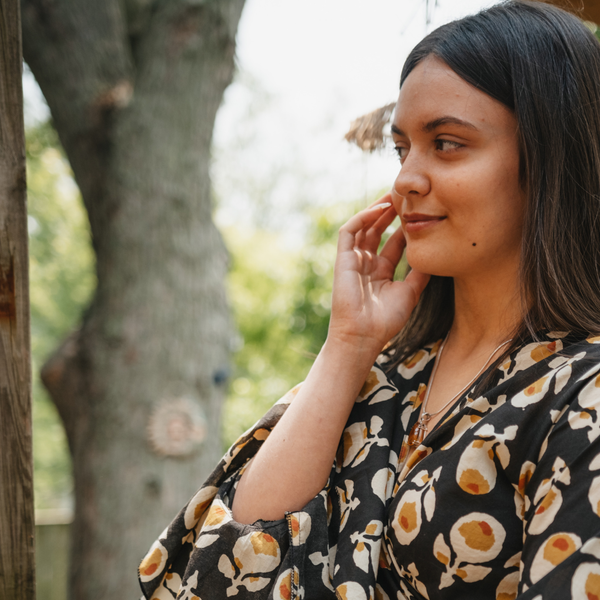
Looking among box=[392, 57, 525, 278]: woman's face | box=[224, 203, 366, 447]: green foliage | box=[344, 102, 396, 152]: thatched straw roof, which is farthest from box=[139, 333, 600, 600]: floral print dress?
box=[224, 203, 366, 447]: green foliage

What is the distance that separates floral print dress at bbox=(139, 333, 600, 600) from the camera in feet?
3.18

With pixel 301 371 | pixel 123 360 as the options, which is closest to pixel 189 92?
pixel 123 360

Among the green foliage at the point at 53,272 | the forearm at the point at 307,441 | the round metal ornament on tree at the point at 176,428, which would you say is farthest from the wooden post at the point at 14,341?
the green foliage at the point at 53,272

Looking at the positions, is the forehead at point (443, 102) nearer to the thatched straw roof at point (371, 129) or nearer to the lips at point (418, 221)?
the lips at point (418, 221)

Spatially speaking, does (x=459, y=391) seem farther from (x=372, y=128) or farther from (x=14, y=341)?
(x=14, y=341)

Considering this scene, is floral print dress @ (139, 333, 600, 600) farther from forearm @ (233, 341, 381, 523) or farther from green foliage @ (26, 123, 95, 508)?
green foliage @ (26, 123, 95, 508)

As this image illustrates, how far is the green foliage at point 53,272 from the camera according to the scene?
14.6 meters

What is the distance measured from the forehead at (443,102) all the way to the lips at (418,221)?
0.63 feet

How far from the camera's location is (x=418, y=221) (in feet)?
4.57

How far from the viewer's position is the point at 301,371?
13750 millimetres

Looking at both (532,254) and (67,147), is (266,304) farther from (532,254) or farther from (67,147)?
(532,254)

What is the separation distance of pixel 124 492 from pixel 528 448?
2.54m

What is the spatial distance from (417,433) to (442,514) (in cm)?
30

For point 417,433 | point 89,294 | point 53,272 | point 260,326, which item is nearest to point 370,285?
point 417,433
